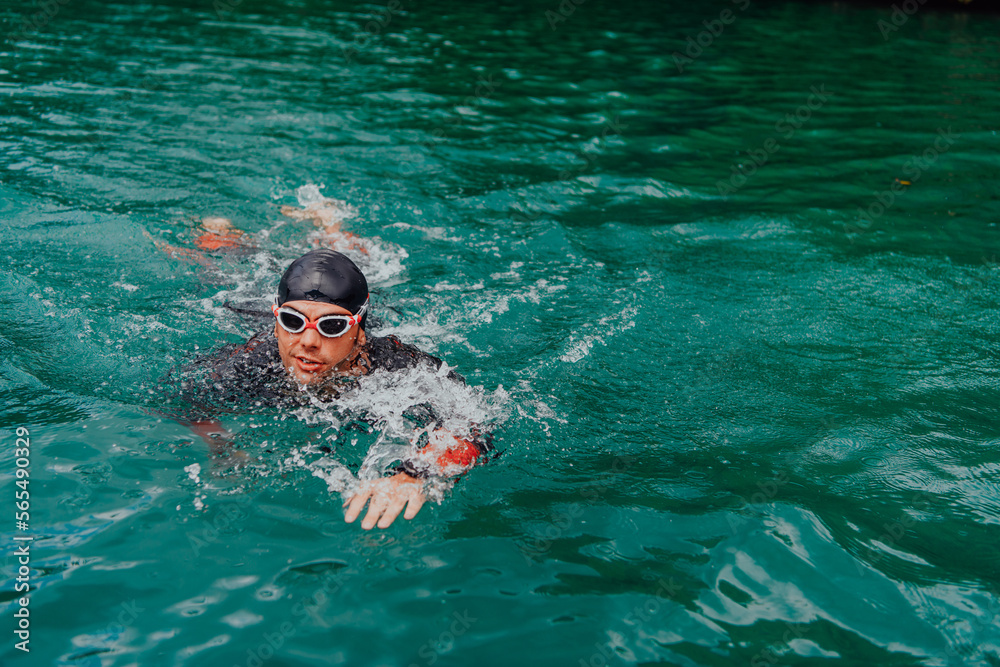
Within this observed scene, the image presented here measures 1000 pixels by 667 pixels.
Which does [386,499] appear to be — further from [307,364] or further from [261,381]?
[261,381]

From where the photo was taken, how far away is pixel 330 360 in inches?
193

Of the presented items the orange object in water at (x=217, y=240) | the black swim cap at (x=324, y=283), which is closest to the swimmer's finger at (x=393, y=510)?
the black swim cap at (x=324, y=283)

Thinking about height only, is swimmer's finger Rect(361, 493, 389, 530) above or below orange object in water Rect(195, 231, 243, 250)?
below

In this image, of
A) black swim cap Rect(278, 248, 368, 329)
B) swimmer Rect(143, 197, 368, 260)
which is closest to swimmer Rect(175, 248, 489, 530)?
black swim cap Rect(278, 248, 368, 329)

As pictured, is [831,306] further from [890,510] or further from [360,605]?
[360,605]

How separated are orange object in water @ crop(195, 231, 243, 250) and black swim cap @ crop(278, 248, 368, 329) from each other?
9.42 ft

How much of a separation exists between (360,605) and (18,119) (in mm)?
9390

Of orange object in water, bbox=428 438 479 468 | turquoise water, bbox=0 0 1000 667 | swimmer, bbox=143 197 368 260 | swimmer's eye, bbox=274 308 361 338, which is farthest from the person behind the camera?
swimmer, bbox=143 197 368 260

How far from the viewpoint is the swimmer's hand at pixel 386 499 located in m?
4.01

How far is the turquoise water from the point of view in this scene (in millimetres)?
3602

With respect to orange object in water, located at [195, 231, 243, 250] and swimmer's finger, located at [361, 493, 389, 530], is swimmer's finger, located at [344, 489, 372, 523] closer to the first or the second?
swimmer's finger, located at [361, 493, 389, 530]

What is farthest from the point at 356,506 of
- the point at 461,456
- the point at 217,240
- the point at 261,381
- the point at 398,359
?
the point at 217,240

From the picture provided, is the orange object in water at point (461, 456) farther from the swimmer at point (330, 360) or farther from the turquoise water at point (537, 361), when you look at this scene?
the turquoise water at point (537, 361)

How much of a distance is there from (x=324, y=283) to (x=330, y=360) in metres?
0.51
